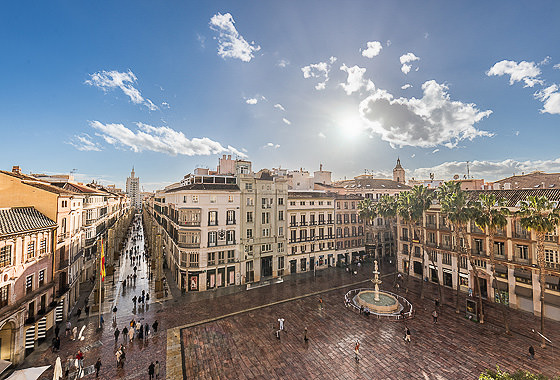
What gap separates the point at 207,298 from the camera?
122 feet

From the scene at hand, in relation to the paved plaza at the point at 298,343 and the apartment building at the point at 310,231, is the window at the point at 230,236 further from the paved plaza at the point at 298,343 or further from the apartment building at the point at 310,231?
the apartment building at the point at 310,231

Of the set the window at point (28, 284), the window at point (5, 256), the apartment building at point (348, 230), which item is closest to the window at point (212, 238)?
the window at point (28, 284)

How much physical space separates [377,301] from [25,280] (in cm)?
3910

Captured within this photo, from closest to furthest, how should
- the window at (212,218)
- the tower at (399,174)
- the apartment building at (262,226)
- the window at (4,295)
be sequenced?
the window at (4,295) → the window at (212,218) → the apartment building at (262,226) → the tower at (399,174)

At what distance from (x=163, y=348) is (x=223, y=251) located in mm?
17980

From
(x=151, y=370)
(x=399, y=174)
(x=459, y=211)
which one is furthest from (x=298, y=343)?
(x=399, y=174)

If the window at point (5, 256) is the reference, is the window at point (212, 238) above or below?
below

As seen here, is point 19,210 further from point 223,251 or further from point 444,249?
point 444,249

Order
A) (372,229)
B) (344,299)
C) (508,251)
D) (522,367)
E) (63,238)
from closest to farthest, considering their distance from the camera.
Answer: (522,367) < (63,238) < (508,251) < (344,299) < (372,229)

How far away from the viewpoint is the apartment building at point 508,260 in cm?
3011

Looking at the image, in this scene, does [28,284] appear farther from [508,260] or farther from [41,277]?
[508,260]

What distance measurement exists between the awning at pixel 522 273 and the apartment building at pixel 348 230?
2792 centimetres

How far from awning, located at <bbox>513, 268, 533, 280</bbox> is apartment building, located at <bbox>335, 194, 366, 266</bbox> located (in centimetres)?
2792

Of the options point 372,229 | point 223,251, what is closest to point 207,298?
point 223,251
